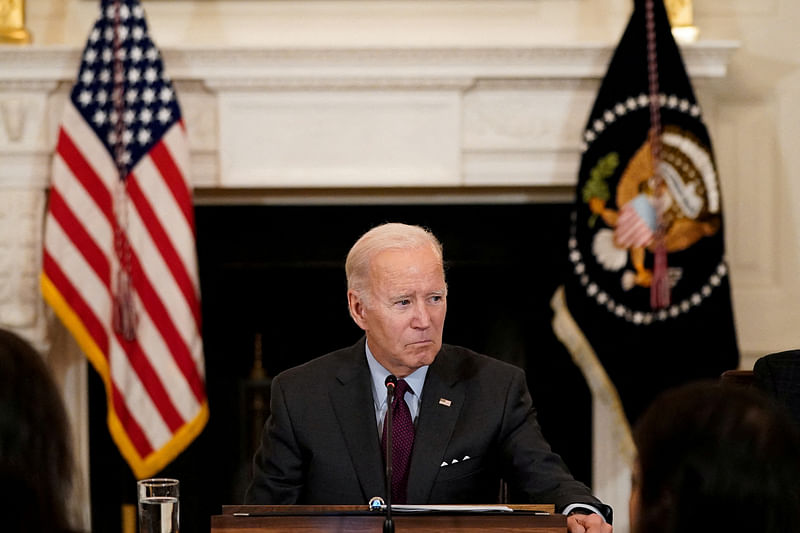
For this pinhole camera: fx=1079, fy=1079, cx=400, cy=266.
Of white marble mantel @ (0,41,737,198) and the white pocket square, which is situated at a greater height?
white marble mantel @ (0,41,737,198)

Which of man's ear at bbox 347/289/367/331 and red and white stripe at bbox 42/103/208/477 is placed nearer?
man's ear at bbox 347/289/367/331

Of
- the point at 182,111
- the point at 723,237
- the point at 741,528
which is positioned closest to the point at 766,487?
the point at 741,528

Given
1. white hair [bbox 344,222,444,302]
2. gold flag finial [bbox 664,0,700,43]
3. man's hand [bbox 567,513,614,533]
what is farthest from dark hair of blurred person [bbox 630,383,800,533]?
gold flag finial [bbox 664,0,700,43]

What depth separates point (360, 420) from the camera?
101 inches

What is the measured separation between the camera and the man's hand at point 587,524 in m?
2.19

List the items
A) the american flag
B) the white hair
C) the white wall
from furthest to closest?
the white wall
the american flag
the white hair

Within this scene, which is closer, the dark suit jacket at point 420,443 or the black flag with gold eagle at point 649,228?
the dark suit jacket at point 420,443

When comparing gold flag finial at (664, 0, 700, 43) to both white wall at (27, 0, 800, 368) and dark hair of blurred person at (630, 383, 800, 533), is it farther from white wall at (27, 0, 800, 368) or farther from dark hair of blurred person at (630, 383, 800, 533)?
dark hair of blurred person at (630, 383, 800, 533)

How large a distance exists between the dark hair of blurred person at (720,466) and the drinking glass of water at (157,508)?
1.05 meters

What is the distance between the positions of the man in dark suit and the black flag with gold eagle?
1.26m

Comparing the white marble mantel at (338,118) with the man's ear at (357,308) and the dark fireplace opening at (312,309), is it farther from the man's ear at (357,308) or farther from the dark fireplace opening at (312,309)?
the man's ear at (357,308)

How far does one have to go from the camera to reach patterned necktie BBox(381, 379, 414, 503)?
8.20ft

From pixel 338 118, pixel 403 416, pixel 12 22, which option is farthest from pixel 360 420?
pixel 12 22

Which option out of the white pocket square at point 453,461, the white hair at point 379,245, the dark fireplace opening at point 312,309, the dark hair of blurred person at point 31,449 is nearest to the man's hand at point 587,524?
the white pocket square at point 453,461
